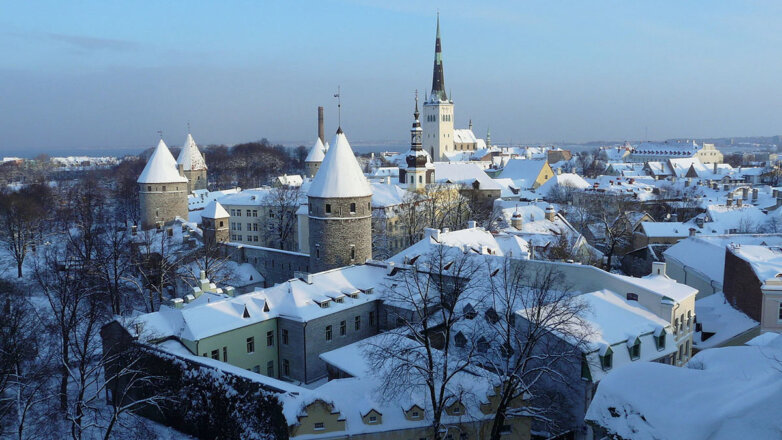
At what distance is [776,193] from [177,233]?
50.2 metres

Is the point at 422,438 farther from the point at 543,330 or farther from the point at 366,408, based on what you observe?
the point at 543,330

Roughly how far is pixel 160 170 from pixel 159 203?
255 centimetres

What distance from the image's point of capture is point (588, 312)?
20844 mm

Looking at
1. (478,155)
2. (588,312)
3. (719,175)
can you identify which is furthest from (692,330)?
(478,155)

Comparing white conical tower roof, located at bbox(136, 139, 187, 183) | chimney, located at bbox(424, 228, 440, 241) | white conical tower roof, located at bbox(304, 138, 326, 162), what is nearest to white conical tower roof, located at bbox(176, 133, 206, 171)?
white conical tower roof, located at bbox(304, 138, 326, 162)

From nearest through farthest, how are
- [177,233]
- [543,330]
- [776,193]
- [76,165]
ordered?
1. [543,330]
2. [177,233]
3. [776,193]
4. [76,165]

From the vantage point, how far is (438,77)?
357ft

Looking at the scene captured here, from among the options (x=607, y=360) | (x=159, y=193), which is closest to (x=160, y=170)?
(x=159, y=193)

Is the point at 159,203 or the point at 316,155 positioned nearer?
the point at 159,203

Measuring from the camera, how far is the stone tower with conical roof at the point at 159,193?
4853cm

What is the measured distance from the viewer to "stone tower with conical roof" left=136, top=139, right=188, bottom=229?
48.5 meters

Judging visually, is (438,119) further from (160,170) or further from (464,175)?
(160,170)

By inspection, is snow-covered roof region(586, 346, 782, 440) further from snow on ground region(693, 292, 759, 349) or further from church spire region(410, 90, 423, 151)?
church spire region(410, 90, 423, 151)

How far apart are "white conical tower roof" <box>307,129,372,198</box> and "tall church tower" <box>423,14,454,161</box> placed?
7850cm
